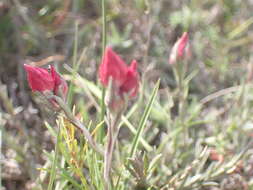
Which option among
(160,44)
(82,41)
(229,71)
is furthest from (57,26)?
(229,71)

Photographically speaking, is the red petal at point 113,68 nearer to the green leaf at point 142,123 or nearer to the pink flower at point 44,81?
the pink flower at point 44,81

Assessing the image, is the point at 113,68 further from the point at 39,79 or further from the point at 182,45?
the point at 182,45

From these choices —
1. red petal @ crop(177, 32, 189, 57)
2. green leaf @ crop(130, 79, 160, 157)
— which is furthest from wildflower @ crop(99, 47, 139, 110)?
red petal @ crop(177, 32, 189, 57)

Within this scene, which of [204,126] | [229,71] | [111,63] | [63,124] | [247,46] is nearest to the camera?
[111,63]

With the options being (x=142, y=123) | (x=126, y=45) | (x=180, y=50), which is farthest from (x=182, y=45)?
(x=126, y=45)

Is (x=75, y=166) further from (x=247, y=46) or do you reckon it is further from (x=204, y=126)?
(x=247, y=46)

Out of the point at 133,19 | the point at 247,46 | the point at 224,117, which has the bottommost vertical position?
the point at 224,117

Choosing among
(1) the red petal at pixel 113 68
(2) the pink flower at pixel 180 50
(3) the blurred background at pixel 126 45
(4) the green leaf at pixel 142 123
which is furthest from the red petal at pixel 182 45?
(1) the red petal at pixel 113 68

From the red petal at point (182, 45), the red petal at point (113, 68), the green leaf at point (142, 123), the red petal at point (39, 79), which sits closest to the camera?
the red petal at point (113, 68)
